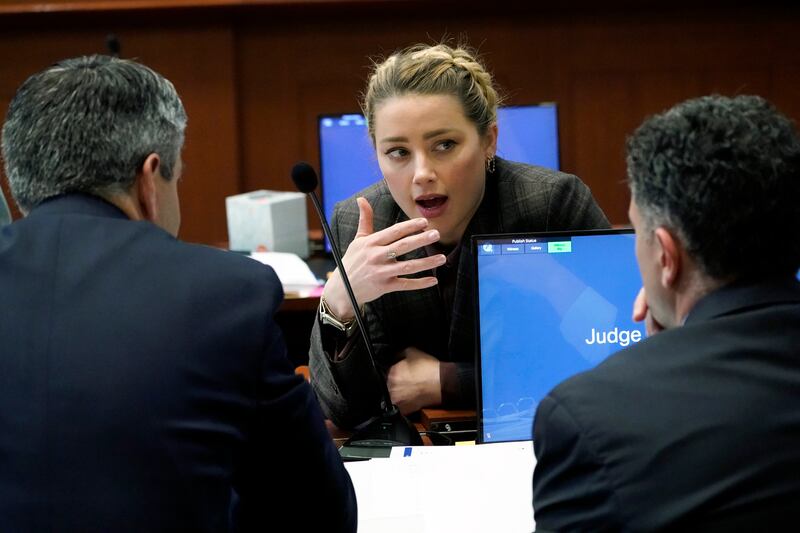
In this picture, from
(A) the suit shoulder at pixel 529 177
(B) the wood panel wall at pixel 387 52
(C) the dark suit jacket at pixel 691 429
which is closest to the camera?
(C) the dark suit jacket at pixel 691 429

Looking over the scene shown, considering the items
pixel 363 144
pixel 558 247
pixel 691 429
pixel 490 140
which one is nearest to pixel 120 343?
pixel 691 429

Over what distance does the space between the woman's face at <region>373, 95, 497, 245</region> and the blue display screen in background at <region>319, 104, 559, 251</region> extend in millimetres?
1255

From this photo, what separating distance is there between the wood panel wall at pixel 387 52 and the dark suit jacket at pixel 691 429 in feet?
9.93

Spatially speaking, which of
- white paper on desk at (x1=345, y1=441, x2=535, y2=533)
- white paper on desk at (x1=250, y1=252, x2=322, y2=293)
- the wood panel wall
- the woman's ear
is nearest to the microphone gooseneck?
white paper on desk at (x1=345, y1=441, x2=535, y2=533)

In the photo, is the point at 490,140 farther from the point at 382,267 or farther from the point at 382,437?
the point at 382,437

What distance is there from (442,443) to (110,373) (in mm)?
745

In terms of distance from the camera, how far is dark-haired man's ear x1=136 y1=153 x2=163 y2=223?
42.3 inches

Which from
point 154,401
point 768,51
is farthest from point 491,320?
point 768,51

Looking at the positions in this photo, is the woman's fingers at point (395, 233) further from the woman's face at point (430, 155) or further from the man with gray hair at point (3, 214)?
the man with gray hair at point (3, 214)

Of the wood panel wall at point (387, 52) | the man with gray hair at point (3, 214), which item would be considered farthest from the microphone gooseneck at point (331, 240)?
the wood panel wall at point (387, 52)

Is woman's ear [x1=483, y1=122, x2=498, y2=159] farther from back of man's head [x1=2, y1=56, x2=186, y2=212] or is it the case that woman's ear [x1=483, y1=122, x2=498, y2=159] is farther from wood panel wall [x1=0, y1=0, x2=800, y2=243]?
wood panel wall [x1=0, y1=0, x2=800, y2=243]

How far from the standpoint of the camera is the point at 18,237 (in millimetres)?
1007

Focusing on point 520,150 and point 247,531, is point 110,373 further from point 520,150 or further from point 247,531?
point 520,150

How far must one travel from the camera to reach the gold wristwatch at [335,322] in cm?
166
